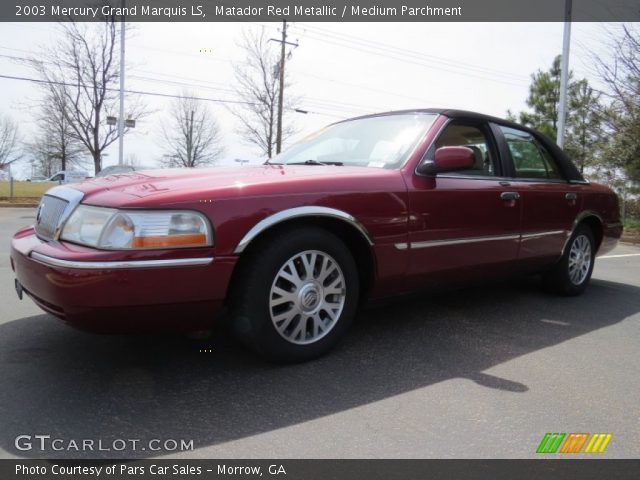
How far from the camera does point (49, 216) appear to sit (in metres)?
2.83

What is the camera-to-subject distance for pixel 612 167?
15172 millimetres

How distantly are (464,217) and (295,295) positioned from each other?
4.58ft

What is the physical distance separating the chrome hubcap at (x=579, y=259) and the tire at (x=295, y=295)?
2.74 metres

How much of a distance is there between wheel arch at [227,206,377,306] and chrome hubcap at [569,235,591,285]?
2565 millimetres

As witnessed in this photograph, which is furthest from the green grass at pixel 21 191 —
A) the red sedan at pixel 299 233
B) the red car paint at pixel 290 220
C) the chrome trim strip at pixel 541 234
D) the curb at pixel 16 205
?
the chrome trim strip at pixel 541 234

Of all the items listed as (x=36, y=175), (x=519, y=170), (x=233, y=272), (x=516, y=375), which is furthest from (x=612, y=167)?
(x=36, y=175)

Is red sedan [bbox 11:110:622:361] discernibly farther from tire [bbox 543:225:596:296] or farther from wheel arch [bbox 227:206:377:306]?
tire [bbox 543:225:596:296]

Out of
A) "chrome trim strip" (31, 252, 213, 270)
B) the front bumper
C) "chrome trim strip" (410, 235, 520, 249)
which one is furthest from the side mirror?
"chrome trim strip" (31, 252, 213, 270)

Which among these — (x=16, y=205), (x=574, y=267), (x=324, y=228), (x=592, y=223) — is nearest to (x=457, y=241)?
(x=324, y=228)

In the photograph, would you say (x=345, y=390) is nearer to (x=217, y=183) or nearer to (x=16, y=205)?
(x=217, y=183)

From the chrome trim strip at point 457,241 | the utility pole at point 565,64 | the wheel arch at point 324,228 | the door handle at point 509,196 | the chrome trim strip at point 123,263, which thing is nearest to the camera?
the chrome trim strip at point 123,263

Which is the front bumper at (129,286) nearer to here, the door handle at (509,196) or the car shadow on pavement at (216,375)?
the car shadow on pavement at (216,375)

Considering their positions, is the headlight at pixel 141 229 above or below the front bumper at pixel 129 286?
above

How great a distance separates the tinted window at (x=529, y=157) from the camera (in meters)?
4.20
